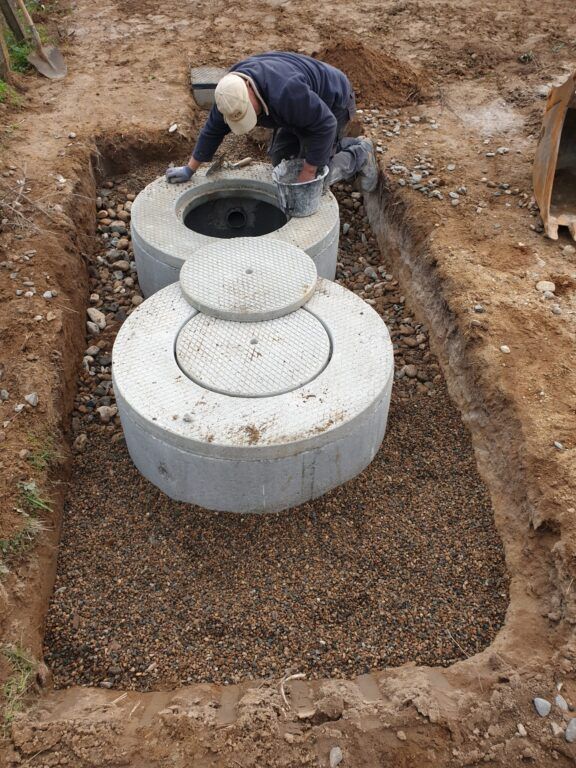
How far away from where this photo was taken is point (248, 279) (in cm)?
428

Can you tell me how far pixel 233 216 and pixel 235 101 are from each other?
152 cm

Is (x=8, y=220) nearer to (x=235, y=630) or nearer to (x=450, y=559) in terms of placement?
(x=235, y=630)

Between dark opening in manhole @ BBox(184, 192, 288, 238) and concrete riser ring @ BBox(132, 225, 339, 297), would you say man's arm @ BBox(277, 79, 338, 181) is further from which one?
dark opening in manhole @ BBox(184, 192, 288, 238)

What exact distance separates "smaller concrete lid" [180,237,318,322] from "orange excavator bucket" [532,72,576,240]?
2426 mm

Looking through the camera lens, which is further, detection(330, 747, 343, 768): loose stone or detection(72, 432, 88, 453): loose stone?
detection(72, 432, 88, 453): loose stone

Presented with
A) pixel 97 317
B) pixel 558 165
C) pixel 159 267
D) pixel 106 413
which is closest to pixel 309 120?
pixel 159 267

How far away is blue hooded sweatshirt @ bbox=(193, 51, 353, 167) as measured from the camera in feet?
14.4

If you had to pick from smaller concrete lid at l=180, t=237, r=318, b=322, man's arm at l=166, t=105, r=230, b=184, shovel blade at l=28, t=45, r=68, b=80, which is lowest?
smaller concrete lid at l=180, t=237, r=318, b=322

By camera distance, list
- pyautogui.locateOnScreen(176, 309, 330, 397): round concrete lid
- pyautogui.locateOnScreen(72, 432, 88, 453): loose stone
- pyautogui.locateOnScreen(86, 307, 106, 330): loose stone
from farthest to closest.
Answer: pyautogui.locateOnScreen(86, 307, 106, 330): loose stone → pyautogui.locateOnScreen(72, 432, 88, 453): loose stone → pyautogui.locateOnScreen(176, 309, 330, 397): round concrete lid

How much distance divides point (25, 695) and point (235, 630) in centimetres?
105

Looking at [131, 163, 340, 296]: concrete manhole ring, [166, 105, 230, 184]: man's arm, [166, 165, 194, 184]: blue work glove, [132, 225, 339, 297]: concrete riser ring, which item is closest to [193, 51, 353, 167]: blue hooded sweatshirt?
[166, 105, 230, 184]: man's arm

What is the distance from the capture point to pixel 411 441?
428cm

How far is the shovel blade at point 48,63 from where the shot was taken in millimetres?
A: 7719

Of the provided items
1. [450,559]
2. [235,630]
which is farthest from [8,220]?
[450,559]
